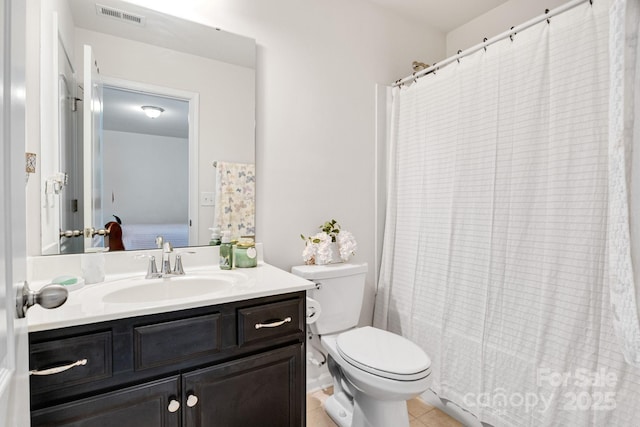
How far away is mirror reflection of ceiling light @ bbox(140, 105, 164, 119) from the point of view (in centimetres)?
153

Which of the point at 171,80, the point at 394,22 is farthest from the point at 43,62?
the point at 394,22

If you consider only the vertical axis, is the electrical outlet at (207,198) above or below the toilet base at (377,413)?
above

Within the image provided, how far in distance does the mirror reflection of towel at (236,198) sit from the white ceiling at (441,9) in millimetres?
1452

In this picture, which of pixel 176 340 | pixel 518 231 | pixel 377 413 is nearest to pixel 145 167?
pixel 176 340

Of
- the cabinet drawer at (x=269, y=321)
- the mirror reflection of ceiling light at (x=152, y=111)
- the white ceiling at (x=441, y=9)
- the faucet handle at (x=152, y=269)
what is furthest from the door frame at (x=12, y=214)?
the white ceiling at (x=441, y=9)

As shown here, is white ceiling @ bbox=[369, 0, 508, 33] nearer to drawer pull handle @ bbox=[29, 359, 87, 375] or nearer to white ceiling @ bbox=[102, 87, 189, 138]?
white ceiling @ bbox=[102, 87, 189, 138]

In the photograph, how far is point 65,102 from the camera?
139 centimetres

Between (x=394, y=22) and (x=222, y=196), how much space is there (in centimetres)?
169

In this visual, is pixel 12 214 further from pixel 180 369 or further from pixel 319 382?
pixel 319 382

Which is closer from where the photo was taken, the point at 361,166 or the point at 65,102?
the point at 65,102

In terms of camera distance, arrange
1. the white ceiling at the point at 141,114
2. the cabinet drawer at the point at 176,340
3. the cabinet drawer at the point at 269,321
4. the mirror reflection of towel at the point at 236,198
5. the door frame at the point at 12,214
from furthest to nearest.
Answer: the mirror reflection of towel at the point at 236,198
the white ceiling at the point at 141,114
the cabinet drawer at the point at 269,321
the cabinet drawer at the point at 176,340
the door frame at the point at 12,214

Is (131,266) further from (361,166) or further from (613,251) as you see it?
(613,251)

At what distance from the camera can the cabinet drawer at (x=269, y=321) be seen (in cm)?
120

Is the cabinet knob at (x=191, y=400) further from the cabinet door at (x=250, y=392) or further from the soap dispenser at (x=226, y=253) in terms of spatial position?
the soap dispenser at (x=226, y=253)
